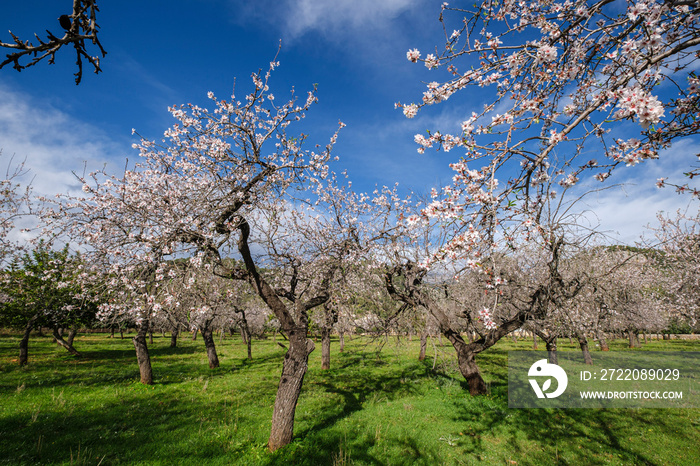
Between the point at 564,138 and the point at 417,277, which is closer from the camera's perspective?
the point at 564,138

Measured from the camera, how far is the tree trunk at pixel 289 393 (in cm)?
668

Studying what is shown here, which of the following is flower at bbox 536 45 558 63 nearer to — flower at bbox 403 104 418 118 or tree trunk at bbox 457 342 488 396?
flower at bbox 403 104 418 118

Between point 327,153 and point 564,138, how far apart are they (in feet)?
15.8

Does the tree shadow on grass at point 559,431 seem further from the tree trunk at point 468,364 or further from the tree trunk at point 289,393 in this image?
the tree trunk at point 289,393

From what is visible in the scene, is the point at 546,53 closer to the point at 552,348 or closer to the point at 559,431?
the point at 559,431

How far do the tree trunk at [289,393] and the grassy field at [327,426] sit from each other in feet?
1.07

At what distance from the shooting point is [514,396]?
35.8 feet

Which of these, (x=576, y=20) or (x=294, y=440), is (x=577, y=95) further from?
(x=294, y=440)

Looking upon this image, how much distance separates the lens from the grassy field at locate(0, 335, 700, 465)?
21.1ft

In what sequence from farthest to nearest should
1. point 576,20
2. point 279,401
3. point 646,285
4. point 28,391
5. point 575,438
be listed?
1. point 646,285
2. point 28,391
3. point 575,438
4. point 279,401
5. point 576,20

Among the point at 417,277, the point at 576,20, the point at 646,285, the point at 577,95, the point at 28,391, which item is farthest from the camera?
the point at 646,285

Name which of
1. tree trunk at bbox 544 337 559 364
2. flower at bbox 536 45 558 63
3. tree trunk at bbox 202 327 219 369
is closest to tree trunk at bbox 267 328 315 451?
flower at bbox 536 45 558 63

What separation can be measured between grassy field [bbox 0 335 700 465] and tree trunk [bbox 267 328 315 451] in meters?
0.33

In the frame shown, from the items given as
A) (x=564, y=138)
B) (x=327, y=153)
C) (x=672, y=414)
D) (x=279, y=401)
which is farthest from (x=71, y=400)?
(x=672, y=414)
